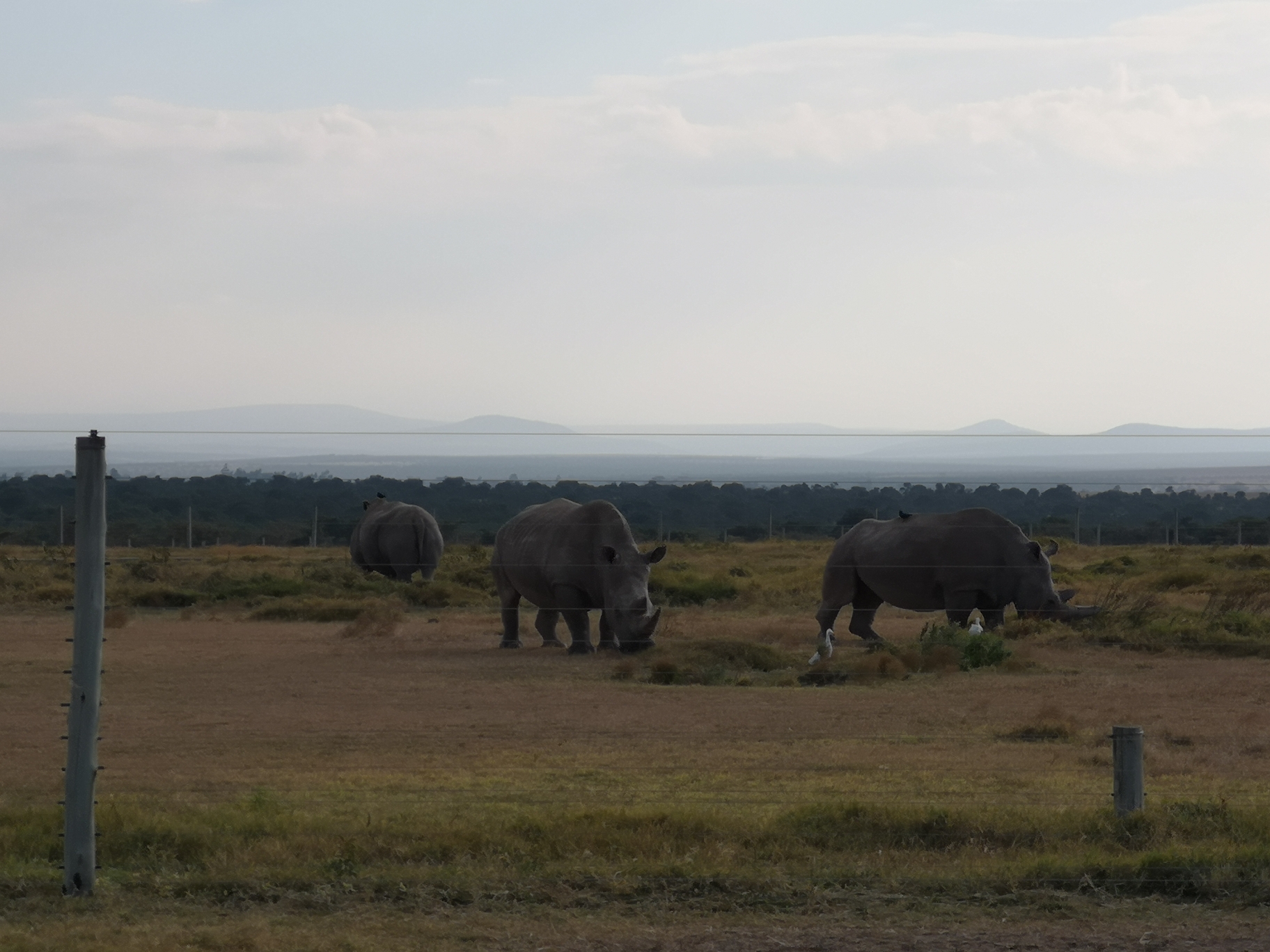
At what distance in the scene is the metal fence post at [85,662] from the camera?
7.09 m

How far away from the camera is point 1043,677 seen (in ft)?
53.8

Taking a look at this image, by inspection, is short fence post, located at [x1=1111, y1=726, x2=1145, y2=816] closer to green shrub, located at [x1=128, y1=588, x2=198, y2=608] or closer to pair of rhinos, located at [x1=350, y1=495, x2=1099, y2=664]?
pair of rhinos, located at [x1=350, y1=495, x2=1099, y2=664]

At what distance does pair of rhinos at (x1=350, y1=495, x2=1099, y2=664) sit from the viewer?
19.2 m

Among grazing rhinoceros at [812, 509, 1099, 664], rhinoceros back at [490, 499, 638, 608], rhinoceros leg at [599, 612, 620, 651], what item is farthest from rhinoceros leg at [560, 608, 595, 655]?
grazing rhinoceros at [812, 509, 1099, 664]

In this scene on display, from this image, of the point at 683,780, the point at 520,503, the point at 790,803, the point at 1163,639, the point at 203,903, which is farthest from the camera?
the point at 520,503

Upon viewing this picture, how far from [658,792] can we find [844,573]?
11.1 m

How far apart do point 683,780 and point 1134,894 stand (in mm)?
3437

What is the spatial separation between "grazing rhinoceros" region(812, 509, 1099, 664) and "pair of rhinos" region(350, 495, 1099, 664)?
11mm

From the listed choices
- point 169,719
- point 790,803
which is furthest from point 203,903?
point 169,719

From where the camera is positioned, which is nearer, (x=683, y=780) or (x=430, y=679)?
(x=683, y=780)

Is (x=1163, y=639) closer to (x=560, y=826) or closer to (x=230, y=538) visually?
(x=560, y=826)

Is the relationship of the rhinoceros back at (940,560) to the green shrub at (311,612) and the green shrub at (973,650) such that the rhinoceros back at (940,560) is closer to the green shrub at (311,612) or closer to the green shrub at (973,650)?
the green shrub at (973,650)

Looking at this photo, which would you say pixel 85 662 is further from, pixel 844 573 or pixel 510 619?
pixel 844 573

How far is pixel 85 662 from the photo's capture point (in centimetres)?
712
